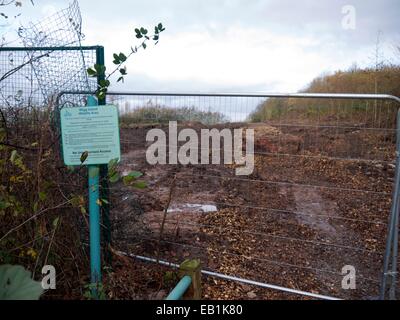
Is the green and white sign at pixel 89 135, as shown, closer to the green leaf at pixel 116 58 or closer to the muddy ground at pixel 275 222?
the green leaf at pixel 116 58

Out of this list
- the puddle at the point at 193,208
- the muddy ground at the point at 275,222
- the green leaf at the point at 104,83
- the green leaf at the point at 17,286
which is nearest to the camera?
the green leaf at the point at 17,286

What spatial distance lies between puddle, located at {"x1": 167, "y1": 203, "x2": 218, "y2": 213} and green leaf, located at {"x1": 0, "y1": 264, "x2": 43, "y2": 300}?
10.3ft

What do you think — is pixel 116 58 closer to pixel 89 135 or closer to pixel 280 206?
pixel 89 135

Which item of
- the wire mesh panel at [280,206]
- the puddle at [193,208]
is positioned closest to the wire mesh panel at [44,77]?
the wire mesh panel at [280,206]

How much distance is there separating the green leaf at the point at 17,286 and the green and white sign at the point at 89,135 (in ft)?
3.91

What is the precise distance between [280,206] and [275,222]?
0.37 metres

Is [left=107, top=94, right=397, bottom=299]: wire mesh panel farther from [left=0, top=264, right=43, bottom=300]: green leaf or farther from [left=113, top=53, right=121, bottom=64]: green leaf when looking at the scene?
[left=0, top=264, right=43, bottom=300]: green leaf

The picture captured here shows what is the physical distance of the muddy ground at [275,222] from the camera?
122 inches

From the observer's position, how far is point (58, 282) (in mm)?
2684

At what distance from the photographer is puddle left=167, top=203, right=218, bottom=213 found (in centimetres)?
448

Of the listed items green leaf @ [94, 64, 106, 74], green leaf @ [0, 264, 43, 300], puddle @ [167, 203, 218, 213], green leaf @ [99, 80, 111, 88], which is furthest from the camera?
puddle @ [167, 203, 218, 213]

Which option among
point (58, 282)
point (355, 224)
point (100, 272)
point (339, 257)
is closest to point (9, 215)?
point (58, 282)

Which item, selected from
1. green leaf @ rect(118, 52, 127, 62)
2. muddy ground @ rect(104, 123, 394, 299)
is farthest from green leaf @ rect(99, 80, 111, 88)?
muddy ground @ rect(104, 123, 394, 299)

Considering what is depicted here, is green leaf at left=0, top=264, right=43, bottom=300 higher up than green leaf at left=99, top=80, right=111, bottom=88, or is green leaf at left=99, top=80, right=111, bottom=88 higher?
green leaf at left=99, top=80, right=111, bottom=88
